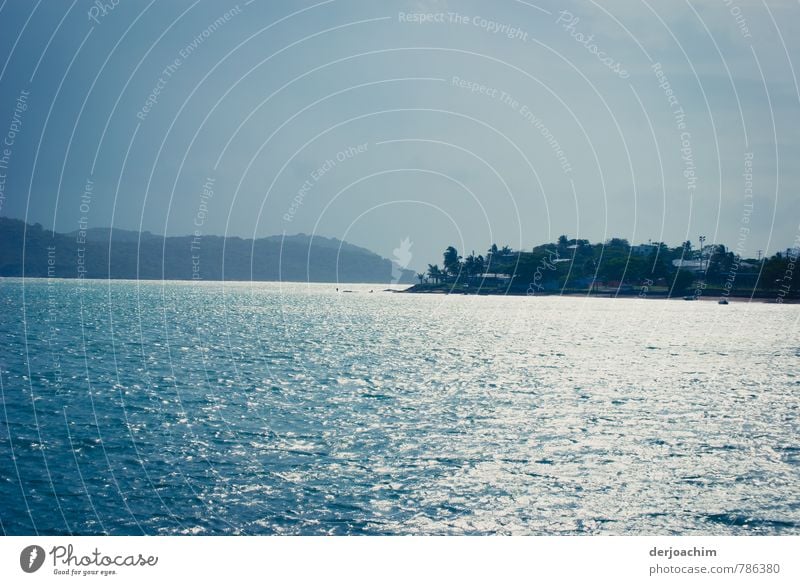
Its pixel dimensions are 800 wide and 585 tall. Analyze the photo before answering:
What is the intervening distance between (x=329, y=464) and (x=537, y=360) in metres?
69.8

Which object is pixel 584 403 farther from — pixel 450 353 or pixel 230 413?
pixel 450 353

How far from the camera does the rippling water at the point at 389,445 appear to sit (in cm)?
2973

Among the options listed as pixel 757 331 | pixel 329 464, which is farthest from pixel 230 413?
pixel 757 331

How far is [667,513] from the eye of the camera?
31.1 meters

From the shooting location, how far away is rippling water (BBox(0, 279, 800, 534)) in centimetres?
2973

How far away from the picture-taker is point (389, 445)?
4312cm

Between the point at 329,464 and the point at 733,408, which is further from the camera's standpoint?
the point at 733,408
